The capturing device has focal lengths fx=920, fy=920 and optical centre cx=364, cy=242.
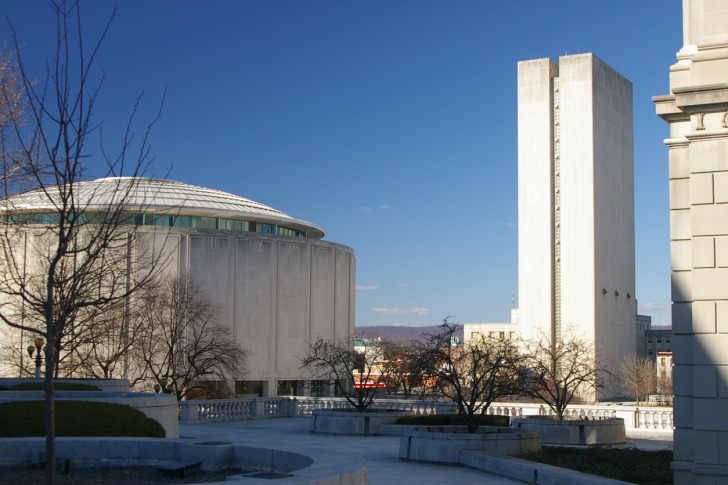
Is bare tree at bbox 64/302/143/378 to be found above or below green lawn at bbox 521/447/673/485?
above

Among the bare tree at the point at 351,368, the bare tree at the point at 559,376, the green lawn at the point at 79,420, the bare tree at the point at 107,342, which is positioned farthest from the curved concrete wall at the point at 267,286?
the green lawn at the point at 79,420

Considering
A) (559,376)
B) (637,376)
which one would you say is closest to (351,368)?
(559,376)

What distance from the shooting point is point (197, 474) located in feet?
45.9

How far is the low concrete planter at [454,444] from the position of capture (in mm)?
22297

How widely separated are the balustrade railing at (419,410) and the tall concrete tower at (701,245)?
1856 centimetres

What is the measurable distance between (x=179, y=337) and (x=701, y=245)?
40.8m

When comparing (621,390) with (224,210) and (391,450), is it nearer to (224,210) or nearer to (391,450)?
(224,210)

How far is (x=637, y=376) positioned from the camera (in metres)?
94.9

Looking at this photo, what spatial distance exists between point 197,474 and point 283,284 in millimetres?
63658

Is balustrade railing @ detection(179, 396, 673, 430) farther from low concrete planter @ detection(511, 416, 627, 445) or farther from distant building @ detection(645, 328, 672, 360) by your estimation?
distant building @ detection(645, 328, 672, 360)

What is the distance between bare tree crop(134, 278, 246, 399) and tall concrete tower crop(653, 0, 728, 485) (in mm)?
34038

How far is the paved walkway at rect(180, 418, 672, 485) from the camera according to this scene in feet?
63.9

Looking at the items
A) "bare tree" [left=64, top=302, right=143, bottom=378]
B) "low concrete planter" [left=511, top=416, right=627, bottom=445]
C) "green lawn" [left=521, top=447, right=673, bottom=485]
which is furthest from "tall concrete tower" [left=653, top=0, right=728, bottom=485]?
"bare tree" [left=64, top=302, right=143, bottom=378]

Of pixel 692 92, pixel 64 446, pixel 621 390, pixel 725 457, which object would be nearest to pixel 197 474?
pixel 64 446
